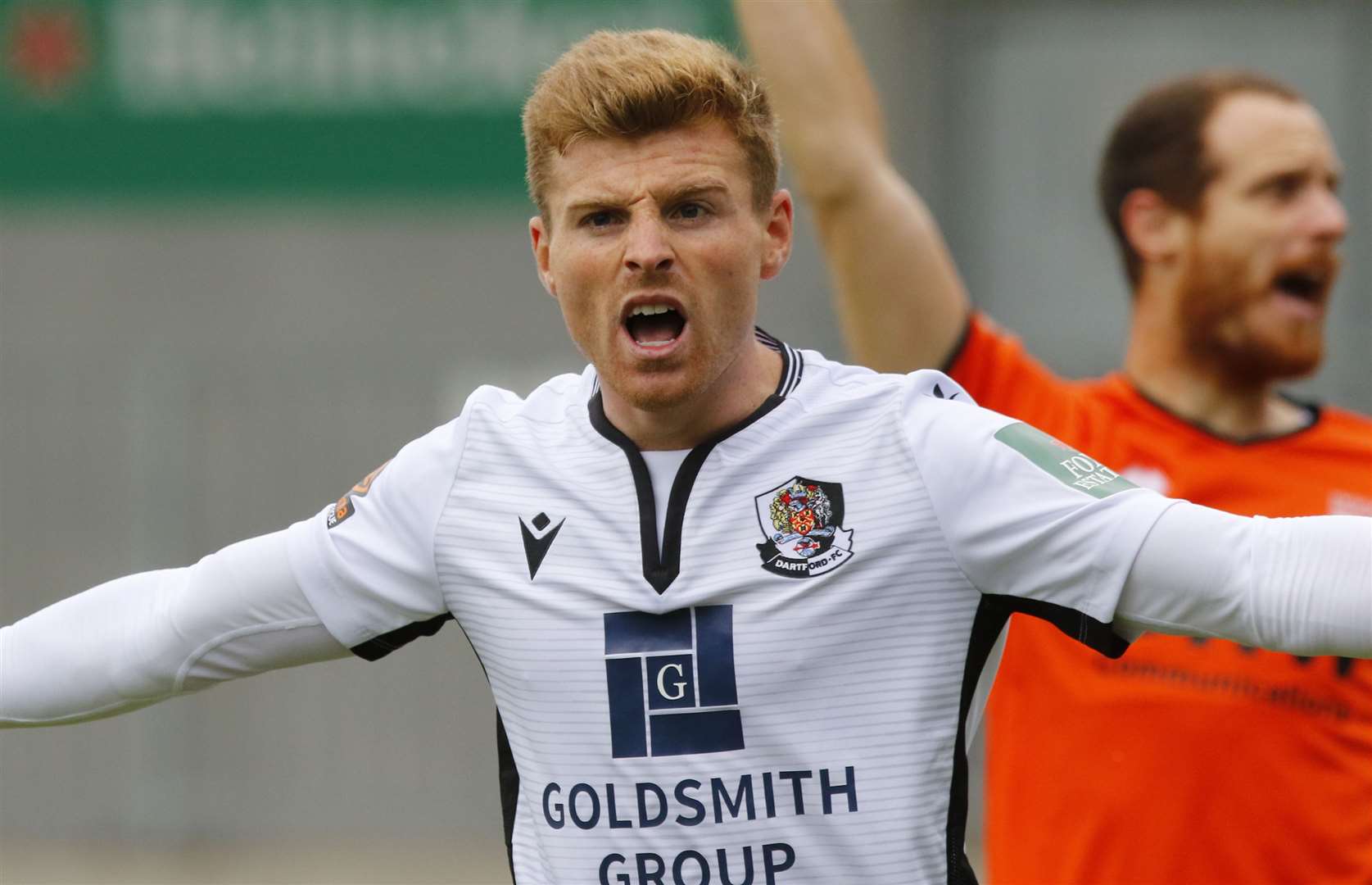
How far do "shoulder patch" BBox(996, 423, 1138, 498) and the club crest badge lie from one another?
0.87ft

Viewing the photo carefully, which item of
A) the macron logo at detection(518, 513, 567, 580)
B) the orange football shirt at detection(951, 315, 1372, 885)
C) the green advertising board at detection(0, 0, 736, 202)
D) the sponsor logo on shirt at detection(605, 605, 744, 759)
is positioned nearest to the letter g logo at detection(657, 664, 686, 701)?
the sponsor logo on shirt at detection(605, 605, 744, 759)

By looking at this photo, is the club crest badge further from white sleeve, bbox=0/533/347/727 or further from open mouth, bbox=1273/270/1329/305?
open mouth, bbox=1273/270/1329/305

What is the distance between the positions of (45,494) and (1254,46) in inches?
302

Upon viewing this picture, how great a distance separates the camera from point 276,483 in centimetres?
1127

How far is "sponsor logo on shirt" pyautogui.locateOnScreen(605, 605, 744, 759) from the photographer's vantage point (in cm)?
278

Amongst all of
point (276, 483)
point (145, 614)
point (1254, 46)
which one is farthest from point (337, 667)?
point (145, 614)

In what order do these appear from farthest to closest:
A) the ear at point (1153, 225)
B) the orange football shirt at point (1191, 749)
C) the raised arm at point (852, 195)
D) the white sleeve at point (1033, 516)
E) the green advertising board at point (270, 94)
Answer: the green advertising board at point (270, 94), the ear at point (1153, 225), the raised arm at point (852, 195), the orange football shirt at point (1191, 749), the white sleeve at point (1033, 516)

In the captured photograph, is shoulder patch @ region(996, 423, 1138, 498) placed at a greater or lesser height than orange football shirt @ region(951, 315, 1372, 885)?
greater

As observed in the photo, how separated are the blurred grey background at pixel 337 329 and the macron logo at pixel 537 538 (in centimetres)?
789

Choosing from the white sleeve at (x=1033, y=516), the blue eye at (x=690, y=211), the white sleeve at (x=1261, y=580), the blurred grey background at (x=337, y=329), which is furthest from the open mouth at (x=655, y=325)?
the blurred grey background at (x=337, y=329)

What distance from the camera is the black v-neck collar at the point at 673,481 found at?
2.84m

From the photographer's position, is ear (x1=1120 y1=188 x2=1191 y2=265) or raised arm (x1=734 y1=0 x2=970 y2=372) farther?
ear (x1=1120 y1=188 x2=1191 y2=265)

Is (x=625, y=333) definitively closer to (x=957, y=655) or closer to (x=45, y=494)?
(x=957, y=655)

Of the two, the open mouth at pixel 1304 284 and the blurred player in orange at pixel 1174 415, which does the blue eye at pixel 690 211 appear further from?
the open mouth at pixel 1304 284
